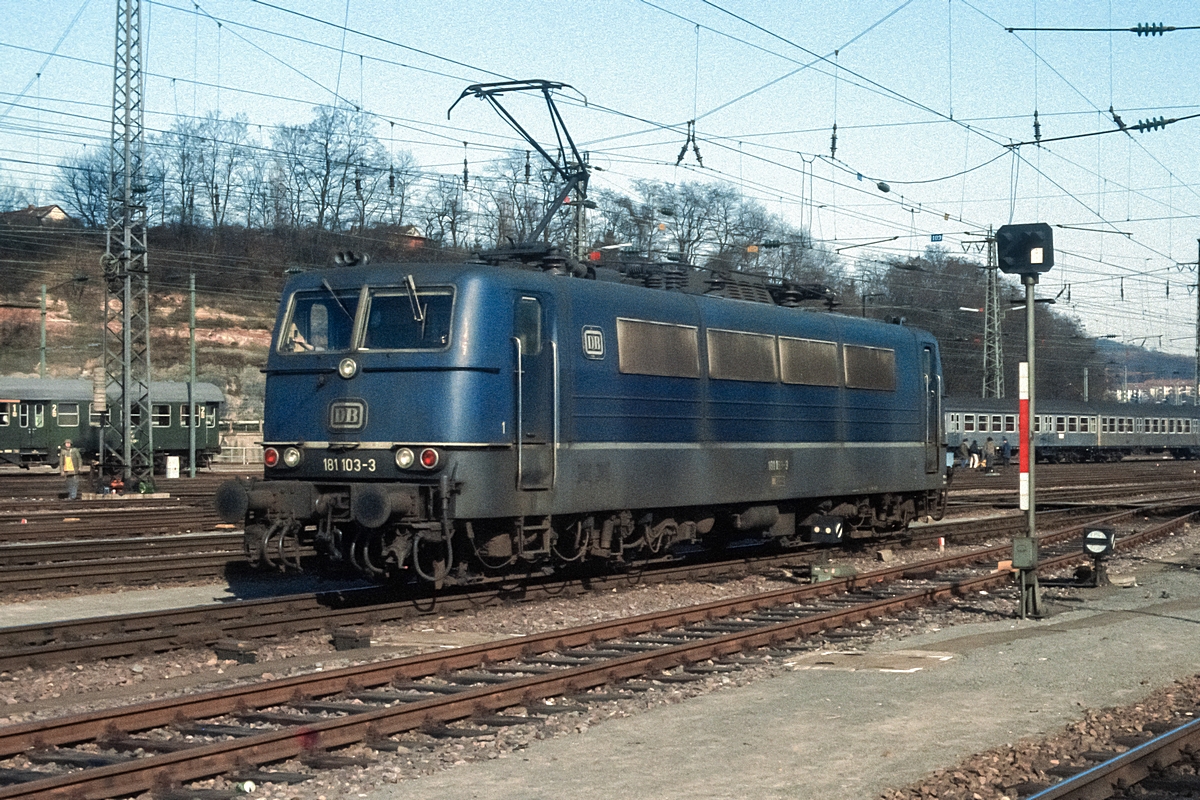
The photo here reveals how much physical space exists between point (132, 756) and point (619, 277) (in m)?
9.12

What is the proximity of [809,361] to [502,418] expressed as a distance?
250 inches

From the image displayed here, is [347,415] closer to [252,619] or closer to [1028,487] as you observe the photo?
[252,619]

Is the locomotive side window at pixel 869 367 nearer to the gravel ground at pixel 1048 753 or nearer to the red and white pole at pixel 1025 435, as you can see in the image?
the red and white pole at pixel 1025 435

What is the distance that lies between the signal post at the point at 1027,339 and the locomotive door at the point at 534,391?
4.66 m

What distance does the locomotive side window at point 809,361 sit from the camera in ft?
57.1

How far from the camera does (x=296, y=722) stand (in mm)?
8484

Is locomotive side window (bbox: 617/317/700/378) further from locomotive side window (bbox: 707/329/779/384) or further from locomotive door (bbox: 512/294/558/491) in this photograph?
locomotive door (bbox: 512/294/558/491)

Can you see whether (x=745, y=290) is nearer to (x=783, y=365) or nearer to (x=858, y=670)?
(x=783, y=365)

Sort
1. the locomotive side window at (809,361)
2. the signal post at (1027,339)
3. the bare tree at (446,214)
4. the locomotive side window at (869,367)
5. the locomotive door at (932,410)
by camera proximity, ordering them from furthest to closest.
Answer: the bare tree at (446,214) → the locomotive door at (932,410) → the locomotive side window at (869,367) → the locomotive side window at (809,361) → the signal post at (1027,339)

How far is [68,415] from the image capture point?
162 feet

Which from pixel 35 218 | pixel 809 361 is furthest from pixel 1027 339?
pixel 35 218

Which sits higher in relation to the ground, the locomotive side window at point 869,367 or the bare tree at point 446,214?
the bare tree at point 446,214

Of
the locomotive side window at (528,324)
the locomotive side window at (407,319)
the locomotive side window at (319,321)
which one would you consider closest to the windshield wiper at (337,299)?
the locomotive side window at (319,321)

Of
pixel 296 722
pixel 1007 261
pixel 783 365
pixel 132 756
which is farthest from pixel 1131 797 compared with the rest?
pixel 783 365
